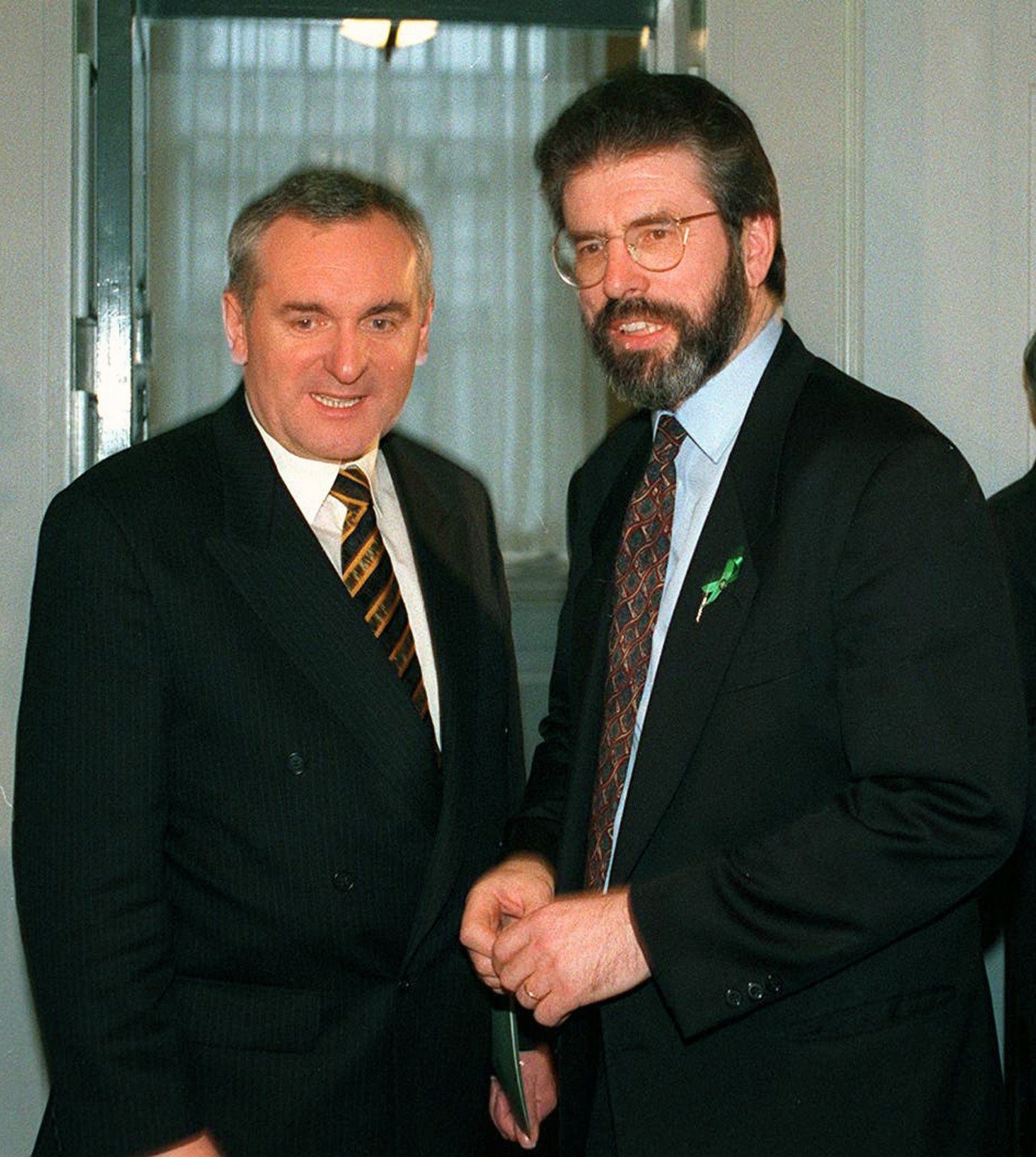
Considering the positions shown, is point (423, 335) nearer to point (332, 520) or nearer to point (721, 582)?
point (332, 520)

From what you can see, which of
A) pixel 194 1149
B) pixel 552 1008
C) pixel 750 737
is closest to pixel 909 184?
pixel 750 737

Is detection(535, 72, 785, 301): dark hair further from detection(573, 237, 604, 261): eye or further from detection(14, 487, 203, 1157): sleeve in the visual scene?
detection(14, 487, 203, 1157): sleeve

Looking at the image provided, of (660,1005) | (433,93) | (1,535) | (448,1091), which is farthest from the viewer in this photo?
(433,93)

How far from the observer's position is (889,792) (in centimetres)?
153

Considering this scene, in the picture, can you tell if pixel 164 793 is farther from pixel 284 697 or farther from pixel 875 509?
pixel 875 509

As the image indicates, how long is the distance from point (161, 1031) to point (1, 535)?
1310 mm

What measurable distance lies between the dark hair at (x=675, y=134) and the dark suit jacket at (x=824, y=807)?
0.68 ft

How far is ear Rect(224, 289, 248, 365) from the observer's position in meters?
2.01

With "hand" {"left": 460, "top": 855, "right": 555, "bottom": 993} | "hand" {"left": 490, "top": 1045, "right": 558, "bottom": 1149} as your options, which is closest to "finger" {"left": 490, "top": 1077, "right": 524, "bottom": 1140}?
"hand" {"left": 490, "top": 1045, "right": 558, "bottom": 1149}

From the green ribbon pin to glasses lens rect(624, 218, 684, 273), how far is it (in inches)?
14.6

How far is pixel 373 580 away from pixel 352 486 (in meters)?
0.14

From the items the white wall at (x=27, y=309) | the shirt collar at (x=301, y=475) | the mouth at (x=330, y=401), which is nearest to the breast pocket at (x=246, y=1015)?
the shirt collar at (x=301, y=475)

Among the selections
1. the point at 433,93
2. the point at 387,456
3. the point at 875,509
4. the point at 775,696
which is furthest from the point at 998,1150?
the point at 433,93

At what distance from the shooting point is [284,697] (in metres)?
1.81
